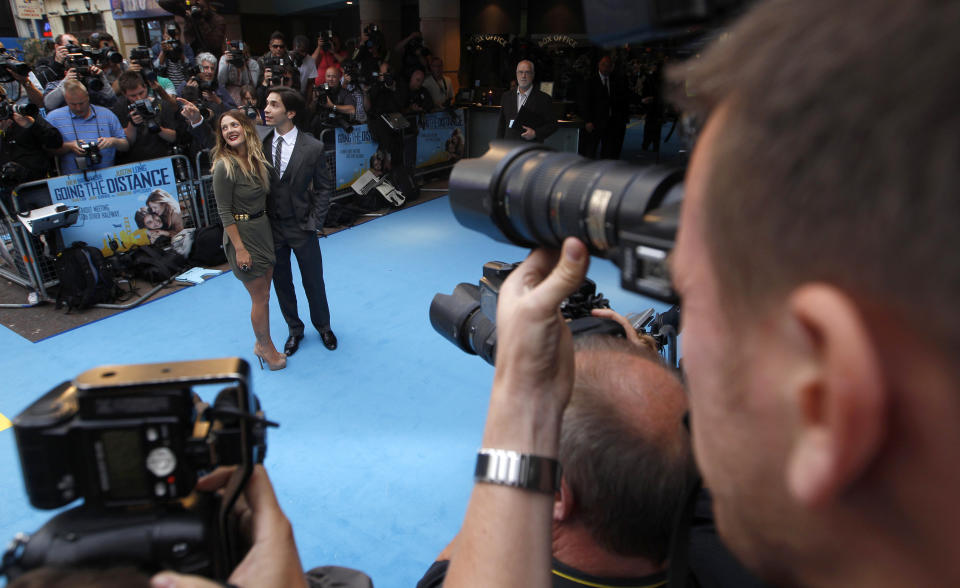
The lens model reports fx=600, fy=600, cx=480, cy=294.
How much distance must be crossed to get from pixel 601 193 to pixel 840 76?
579mm

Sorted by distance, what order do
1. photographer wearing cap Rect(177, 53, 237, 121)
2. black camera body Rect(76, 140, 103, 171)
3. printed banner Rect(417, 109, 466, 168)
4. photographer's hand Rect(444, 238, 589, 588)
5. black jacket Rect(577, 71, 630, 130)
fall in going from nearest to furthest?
photographer's hand Rect(444, 238, 589, 588), black camera body Rect(76, 140, 103, 171), photographer wearing cap Rect(177, 53, 237, 121), printed banner Rect(417, 109, 466, 168), black jacket Rect(577, 71, 630, 130)

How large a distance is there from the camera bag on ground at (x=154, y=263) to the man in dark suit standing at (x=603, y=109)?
615cm

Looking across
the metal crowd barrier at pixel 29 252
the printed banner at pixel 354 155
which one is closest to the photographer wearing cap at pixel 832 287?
the metal crowd barrier at pixel 29 252

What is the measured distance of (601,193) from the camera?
98 cm

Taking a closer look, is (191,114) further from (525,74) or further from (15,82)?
(525,74)

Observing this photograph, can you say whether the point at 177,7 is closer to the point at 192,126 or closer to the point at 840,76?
the point at 192,126

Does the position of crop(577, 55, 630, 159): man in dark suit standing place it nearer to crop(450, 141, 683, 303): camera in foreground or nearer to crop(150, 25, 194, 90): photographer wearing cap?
crop(150, 25, 194, 90): photographer wearing cap

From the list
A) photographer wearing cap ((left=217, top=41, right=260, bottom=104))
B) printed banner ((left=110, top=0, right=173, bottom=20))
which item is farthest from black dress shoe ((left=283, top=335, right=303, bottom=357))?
printed banner ((left=110, top=0, right=173, bottom=20))

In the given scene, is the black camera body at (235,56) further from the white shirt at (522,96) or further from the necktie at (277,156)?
the necktie at (277,156)

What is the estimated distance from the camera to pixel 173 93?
7695 millimetres

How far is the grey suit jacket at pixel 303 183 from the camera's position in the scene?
13.2 feet

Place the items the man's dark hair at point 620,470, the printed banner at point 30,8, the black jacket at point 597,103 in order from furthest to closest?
the printed banner at point 30,8 → the black jacket at point 597,103 → the man's dark hair at point 620,470

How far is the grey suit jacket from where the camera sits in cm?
403

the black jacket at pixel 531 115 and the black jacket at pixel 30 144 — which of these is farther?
the black jacket at pixel 531 115
